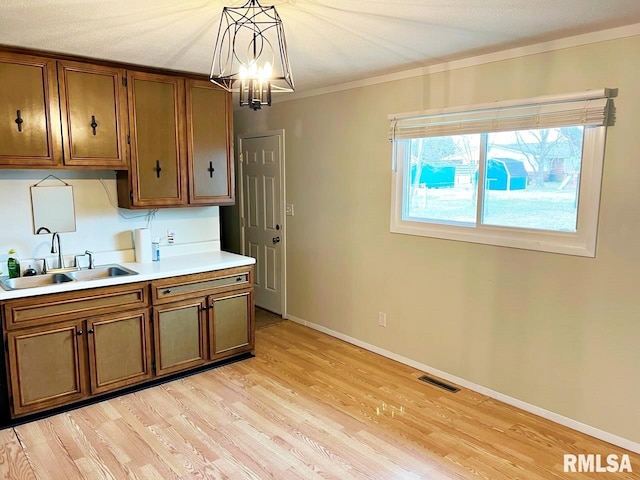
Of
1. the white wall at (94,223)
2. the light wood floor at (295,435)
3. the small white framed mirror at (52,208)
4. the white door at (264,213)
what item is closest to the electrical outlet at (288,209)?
the white door at (264,213)

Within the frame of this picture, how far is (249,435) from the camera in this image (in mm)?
2766

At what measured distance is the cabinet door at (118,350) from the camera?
309 centimetres

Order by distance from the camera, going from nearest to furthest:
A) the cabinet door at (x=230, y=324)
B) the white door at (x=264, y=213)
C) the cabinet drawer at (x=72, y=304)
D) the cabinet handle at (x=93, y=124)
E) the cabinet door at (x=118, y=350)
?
1. the cabinet drawer at (x=72, y=304)
2. the cabinet door at (x=118, y=350)
3. the cabinet handle at (x=93, y=124)
4. the cabinet door at (x=230, y=324)
5. the white door at (x=264, y=213)

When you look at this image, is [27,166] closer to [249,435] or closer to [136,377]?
[136,377]

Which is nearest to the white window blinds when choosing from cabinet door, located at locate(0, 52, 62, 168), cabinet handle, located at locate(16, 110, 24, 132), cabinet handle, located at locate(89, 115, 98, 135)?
cabinet handle, located at locate(89, 115, 98, 135)

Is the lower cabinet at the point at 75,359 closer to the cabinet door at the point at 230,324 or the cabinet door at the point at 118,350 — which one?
the cabinet door at the point at 118,350

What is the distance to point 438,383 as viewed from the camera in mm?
3461

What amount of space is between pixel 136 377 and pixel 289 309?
77.3 inches

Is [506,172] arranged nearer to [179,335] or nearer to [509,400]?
[509,400]

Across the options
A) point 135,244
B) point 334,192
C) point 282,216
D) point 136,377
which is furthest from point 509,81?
point 136,377

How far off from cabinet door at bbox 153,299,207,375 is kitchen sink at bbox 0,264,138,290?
15.7 inches

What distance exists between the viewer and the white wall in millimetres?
3189

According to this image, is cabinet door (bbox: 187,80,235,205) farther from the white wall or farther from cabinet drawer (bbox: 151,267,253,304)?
cabinet drawer (bbox: 151,267,253,304)

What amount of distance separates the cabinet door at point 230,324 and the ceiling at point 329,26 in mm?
1816
